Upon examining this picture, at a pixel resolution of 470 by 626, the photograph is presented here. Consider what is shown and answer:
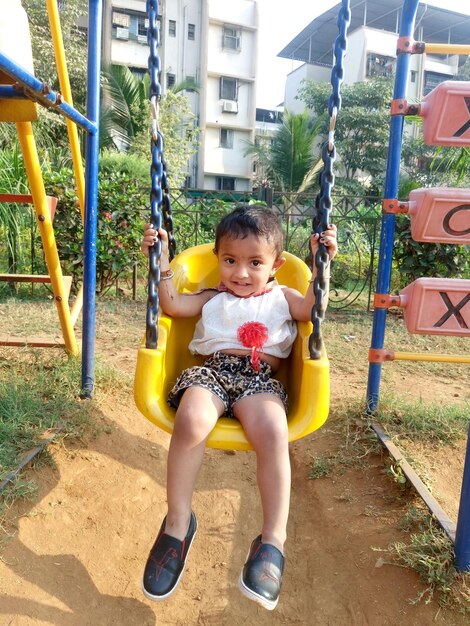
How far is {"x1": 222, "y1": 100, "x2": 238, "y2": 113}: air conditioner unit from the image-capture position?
75.5 feet

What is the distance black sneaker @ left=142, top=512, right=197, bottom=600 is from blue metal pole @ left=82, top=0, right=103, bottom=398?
Result: 1.47 meters

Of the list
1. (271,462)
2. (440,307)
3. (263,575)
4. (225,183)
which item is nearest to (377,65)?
(225,183)

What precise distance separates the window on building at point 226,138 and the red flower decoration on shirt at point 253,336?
2267cm

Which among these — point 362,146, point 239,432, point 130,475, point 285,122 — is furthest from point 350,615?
point 362,146

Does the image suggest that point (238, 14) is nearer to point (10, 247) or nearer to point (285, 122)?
point (285, 122)

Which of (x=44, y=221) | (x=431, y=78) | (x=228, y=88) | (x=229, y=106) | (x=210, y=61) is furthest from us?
(x=431, y=78)

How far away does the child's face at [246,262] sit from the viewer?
2.05 meters

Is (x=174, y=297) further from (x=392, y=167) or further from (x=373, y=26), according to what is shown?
(x=373, y=26)

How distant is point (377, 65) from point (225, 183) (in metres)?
9.38

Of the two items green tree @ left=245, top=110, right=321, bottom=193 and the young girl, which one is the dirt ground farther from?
green tree @ left=245, top=110, right=321, bottom=193

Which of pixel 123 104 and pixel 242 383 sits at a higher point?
pixel 123 104

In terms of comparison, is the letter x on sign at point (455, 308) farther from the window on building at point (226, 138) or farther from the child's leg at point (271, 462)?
the window on building at point (226, 138)

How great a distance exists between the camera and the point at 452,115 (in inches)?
84.0

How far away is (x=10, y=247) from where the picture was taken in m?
5.75
